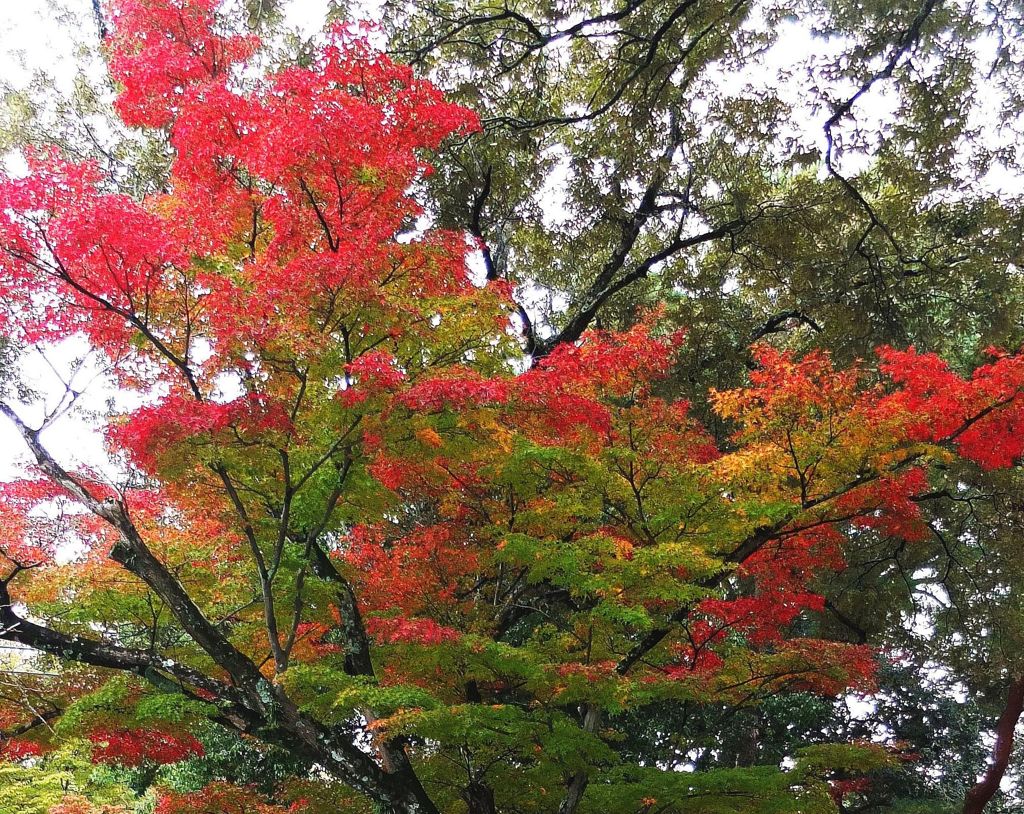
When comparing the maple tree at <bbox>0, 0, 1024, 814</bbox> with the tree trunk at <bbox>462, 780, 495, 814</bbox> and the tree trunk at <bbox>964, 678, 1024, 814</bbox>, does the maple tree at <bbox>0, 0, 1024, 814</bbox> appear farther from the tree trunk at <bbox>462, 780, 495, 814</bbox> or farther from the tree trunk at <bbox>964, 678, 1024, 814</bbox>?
the tree trunk at <bbox>964, 678, 1024, 814</bbox>

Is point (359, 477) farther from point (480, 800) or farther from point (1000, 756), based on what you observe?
point (1000, 756)

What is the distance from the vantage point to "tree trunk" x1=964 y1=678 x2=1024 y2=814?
42.4ft

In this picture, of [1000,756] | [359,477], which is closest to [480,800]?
[359,477]

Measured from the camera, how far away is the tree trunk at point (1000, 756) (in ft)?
42.4

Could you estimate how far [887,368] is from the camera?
8.14 m

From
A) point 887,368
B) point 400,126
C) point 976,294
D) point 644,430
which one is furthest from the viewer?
point 976,294

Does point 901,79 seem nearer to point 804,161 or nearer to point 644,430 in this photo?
point 804,161

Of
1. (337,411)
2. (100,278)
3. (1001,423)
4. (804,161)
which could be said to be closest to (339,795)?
(337,411)

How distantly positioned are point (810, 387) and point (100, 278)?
5.97 metres

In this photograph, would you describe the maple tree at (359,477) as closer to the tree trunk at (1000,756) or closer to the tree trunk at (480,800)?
the tree trunk at (480,800)

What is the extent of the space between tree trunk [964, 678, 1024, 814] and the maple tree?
264 inches

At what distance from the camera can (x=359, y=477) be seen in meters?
6.98

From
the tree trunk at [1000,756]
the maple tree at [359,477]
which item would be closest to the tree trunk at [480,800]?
the maple tree at [359,477]

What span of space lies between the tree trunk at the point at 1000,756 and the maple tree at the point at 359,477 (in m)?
6.71
